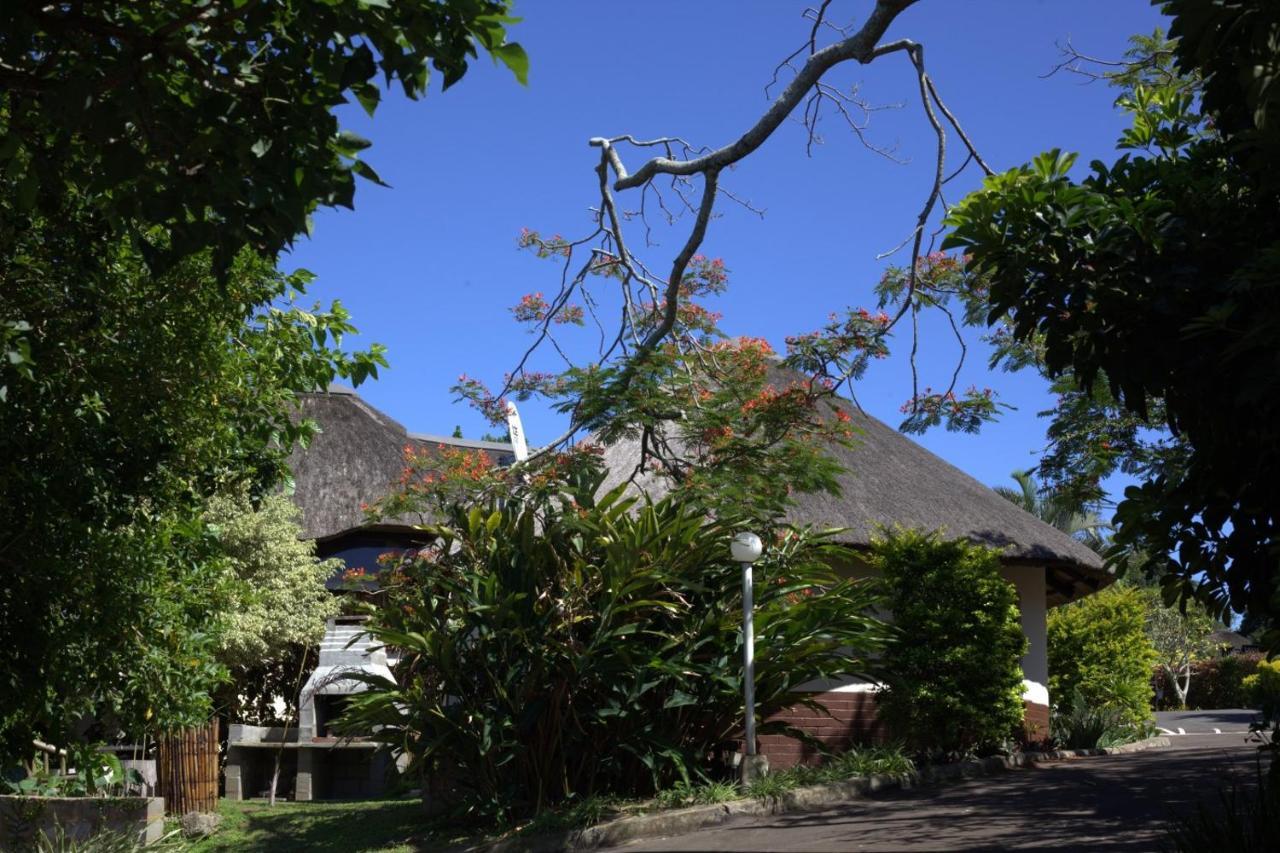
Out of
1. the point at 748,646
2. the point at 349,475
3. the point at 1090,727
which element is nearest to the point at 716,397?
the point at 748,646

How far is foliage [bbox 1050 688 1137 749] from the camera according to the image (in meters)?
18.1

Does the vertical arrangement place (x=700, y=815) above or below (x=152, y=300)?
below

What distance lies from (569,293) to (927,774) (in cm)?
654

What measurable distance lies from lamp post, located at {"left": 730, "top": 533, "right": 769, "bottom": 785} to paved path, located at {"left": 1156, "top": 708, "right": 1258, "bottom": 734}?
14.7 metres

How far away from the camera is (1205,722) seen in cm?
2841

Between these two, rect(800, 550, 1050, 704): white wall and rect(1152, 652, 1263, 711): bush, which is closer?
rect(800, 550, 1050, 704): white wall

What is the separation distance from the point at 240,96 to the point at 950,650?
35.6 ft

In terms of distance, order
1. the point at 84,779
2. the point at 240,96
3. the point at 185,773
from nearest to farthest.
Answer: the point at 240,96
the point at 84,779
the point at 185,773

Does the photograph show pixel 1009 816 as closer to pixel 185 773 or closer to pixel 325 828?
pixel 325 828

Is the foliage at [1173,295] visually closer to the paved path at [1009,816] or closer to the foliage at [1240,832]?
the foliage at [1240,832]

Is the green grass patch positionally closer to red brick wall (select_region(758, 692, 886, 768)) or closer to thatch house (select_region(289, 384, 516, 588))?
red brick wall (select_region(758, 692, 886, 768))

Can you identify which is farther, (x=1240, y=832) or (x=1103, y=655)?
(x=1103, y=655)

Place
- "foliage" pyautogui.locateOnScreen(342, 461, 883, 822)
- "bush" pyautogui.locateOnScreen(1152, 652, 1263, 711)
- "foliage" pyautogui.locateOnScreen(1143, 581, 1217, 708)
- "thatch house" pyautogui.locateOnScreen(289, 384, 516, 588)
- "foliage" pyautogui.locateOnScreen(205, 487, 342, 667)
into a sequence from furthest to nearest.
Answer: "bush" pyautogui.locateOnScreen(1152, 652, 1263, 711), "foliage" pyautogui.locateOnScreen(1143, 581, 1217, 708), "thatch house" pyautogui.locateOnScreen(289, 384, 516, 588), "foliage" pyautogui.locateOnScreen(205, 487, 342, 667), "foliage" pyautogui.locateOnScreen(342, 461, 883, 822)

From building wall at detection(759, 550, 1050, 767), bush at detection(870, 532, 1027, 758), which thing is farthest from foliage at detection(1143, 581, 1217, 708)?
bush at detection(870, 532, 1027, 758)
